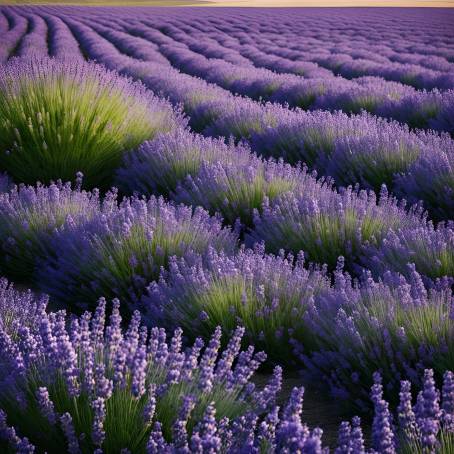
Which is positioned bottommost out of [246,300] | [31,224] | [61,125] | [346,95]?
[31,224]

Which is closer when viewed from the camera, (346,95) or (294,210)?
(294,210)

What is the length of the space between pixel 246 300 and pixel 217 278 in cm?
20

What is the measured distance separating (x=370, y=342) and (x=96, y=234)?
136 centimetres

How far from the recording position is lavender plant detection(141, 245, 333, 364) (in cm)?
236

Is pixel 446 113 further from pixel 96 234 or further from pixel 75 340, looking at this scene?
pixel 75 340

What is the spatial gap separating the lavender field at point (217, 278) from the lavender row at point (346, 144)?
0.02m

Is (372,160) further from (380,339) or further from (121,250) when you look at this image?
(380,339)

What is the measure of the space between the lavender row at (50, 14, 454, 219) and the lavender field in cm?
2

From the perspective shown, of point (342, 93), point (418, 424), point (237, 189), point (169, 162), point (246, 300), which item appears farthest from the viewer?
point (342, 93)

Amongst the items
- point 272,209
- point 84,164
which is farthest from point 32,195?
point 272,209

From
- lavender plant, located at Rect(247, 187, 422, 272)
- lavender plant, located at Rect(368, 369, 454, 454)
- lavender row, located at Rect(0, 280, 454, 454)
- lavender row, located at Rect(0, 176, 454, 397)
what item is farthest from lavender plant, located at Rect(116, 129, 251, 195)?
lavender plant, located at Rect(368, 369, 454, 454)

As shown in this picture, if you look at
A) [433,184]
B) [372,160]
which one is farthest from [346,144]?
[433,184]

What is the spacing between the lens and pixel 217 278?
8.19 ft

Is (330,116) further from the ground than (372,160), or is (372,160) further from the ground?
(330,116)
